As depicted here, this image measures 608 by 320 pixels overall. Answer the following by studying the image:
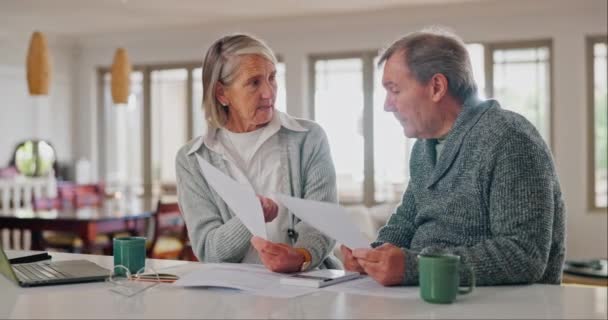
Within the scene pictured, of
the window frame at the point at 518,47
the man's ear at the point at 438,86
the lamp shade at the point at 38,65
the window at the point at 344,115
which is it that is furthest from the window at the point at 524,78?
the man's ear at the point at 438,86

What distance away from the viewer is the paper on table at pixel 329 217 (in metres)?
1.71

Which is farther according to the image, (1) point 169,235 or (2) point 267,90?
(1) point 169,235

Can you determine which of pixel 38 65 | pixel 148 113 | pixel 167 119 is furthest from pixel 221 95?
pixel 148 113

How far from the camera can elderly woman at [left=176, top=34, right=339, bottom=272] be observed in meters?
2.24

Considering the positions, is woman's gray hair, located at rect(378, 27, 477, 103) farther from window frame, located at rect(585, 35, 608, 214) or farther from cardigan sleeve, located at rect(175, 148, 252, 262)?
window frame, located at rect(585, 35, 608, 214)

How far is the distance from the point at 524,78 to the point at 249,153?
19.8ft

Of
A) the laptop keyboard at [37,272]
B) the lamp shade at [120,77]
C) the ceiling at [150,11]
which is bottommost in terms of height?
the laptop keyboard at [37,272]

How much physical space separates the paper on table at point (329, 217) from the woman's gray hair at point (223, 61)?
2.24 ft

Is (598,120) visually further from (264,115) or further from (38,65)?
(264,115)

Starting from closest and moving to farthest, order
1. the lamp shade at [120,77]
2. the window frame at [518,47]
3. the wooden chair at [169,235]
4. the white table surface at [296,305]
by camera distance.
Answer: the white table surface at [296,305] → the wooden chair at [169,235] → the lamp shade at [120,77] → the window frame at [518,47]

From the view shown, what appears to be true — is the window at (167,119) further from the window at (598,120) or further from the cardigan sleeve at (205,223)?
the cardigan sleeve at (205,223)

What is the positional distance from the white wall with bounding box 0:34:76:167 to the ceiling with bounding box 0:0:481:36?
50 cm

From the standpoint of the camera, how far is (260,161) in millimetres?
2328

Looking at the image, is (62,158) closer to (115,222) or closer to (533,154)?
(115,222)
